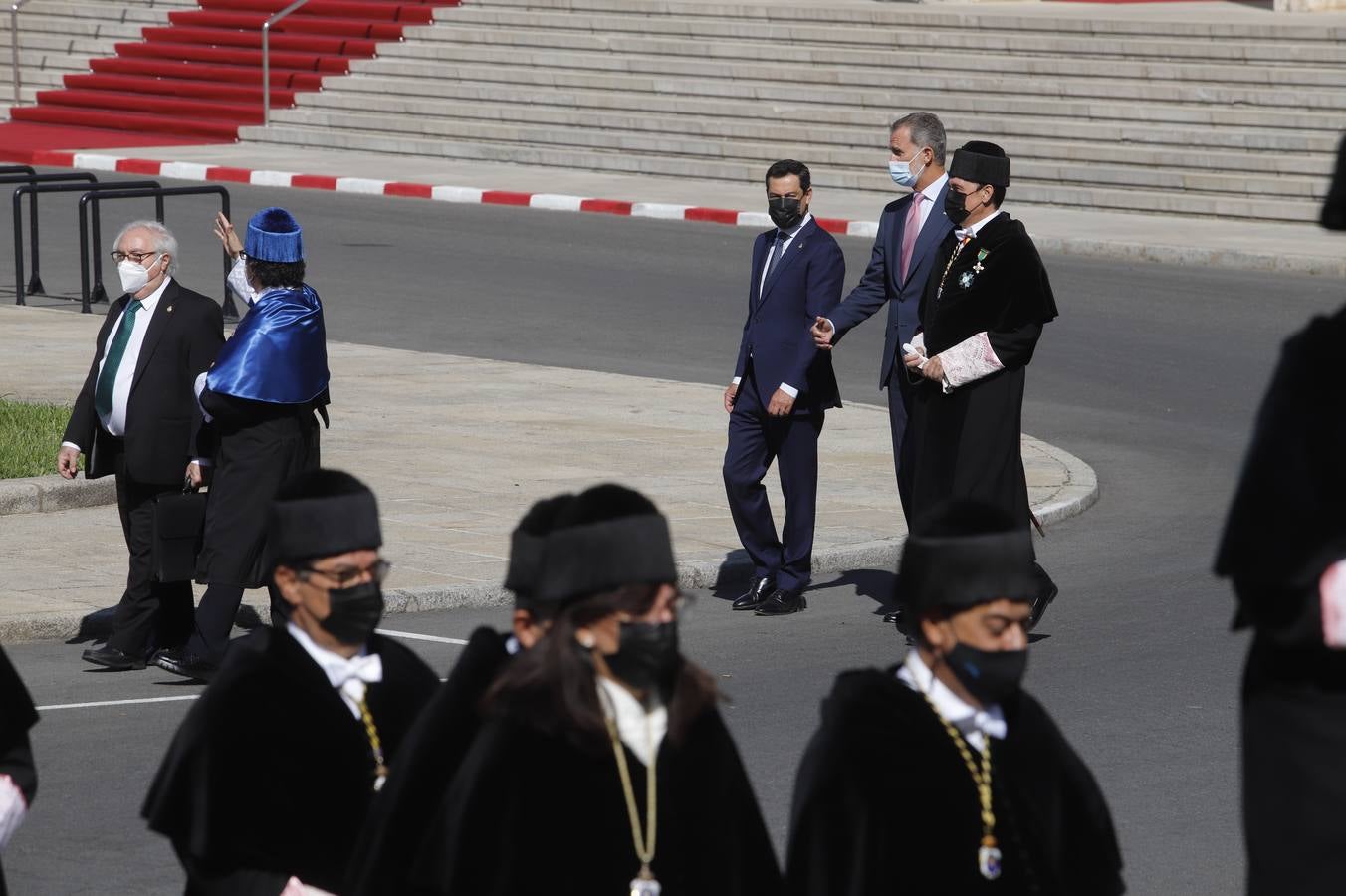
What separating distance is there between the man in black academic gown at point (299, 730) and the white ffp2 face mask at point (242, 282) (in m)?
4.65

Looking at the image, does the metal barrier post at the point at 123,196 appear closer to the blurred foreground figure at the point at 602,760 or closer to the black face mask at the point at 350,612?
the black face mask at the point at 350,612

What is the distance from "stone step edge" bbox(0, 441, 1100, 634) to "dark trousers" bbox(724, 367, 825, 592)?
0.35m

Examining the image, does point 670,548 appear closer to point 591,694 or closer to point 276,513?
point 591,694

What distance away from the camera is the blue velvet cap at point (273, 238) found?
9.01m

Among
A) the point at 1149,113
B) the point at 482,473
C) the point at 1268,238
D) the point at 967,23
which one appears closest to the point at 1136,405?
the point at 482,473

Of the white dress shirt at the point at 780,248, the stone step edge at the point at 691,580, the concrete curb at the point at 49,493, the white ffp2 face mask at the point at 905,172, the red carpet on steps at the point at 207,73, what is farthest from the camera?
the red carpet on steps at the point at 207,73

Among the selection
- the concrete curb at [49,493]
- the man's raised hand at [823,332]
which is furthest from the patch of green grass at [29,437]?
the man's raised hand at [823,332]

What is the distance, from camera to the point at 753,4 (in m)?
32.2

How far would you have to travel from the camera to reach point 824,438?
14703 millimetres

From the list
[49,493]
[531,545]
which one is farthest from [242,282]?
[531,545]

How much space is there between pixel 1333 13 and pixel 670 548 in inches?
1103

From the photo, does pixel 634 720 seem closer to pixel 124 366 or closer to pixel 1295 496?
pixel 1295 496

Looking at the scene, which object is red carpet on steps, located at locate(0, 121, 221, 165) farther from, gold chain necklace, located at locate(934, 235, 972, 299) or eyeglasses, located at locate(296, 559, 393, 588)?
eyeglasses, located at locate(296, 559, 393, 588)

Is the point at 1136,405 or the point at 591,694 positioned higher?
the point at 591,694
